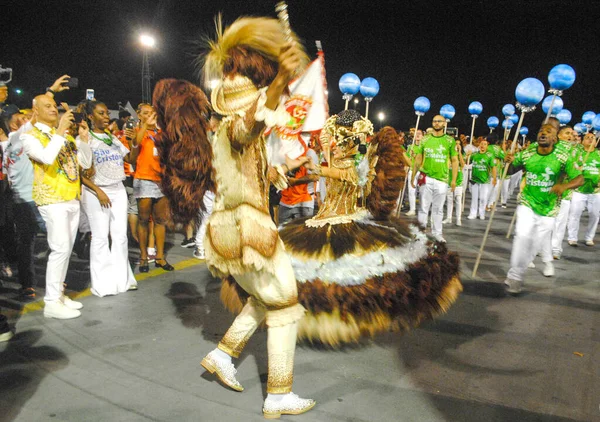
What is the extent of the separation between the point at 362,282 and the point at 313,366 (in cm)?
75

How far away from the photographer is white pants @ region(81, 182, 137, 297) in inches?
187

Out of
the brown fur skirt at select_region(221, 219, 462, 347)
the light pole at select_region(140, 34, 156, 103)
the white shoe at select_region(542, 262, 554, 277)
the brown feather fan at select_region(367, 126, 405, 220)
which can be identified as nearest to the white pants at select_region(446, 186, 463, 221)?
the white shoe at select_region(542, 262, 554, 277)

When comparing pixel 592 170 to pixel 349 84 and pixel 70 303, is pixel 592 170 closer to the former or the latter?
pixel 349 84

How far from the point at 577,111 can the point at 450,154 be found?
52.8 feet

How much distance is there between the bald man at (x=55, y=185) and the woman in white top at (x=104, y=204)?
0.44m

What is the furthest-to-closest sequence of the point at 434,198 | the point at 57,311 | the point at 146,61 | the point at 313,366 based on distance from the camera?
the point at 146,61
the point at 434,198
the point at 57,311
the point at 313,366

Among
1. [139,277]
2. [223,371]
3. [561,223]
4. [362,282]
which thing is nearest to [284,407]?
[223,371]

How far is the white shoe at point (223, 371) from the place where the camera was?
2.93 metres

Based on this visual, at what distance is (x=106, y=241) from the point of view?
4844mm

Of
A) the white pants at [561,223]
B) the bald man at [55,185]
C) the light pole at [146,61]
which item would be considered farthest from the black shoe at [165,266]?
the light pole at [146,61]

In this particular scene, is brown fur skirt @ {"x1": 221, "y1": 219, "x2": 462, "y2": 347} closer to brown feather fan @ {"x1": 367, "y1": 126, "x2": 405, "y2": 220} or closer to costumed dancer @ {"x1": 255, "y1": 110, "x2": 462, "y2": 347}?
costumed dancer @ {"x1": 255, "y1": 110, "x2": 462, "y2": 347}

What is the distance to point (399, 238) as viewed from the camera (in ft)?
13.4

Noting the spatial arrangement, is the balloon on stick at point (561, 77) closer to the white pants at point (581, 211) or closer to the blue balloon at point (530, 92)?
the blue balloon at point (530, 92)

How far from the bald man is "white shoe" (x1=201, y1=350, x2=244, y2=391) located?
2.03 m
